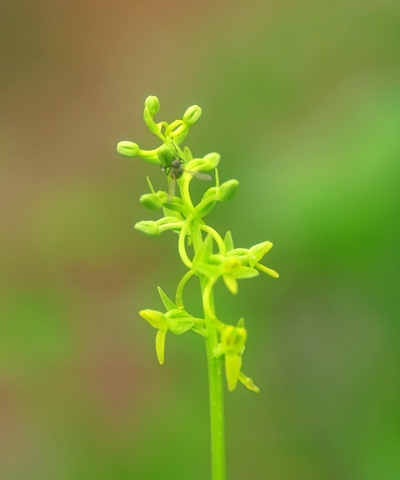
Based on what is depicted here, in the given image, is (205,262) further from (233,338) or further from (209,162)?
(209,162)

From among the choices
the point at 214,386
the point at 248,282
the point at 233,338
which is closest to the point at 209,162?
the point at 233,338

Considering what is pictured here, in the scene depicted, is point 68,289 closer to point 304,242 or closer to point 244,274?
point 304,242

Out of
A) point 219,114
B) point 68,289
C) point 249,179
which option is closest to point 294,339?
point 249,179

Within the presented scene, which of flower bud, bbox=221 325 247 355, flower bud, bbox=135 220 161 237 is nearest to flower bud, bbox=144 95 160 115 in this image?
flower bud, bbox=135 220 161 237

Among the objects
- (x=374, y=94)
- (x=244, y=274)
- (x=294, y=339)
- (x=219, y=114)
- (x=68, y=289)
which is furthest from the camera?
(x=219, y=114)

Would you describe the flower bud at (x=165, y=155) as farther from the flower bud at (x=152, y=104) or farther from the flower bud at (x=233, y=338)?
the flower bud at (x=233, y=338)

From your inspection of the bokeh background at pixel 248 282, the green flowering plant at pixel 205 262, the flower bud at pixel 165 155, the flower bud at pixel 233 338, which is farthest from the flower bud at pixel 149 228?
the bokeh background at pixel 248 282

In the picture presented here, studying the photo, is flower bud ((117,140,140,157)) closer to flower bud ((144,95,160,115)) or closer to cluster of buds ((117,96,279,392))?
cluster of buds ((117,96,279,392))
